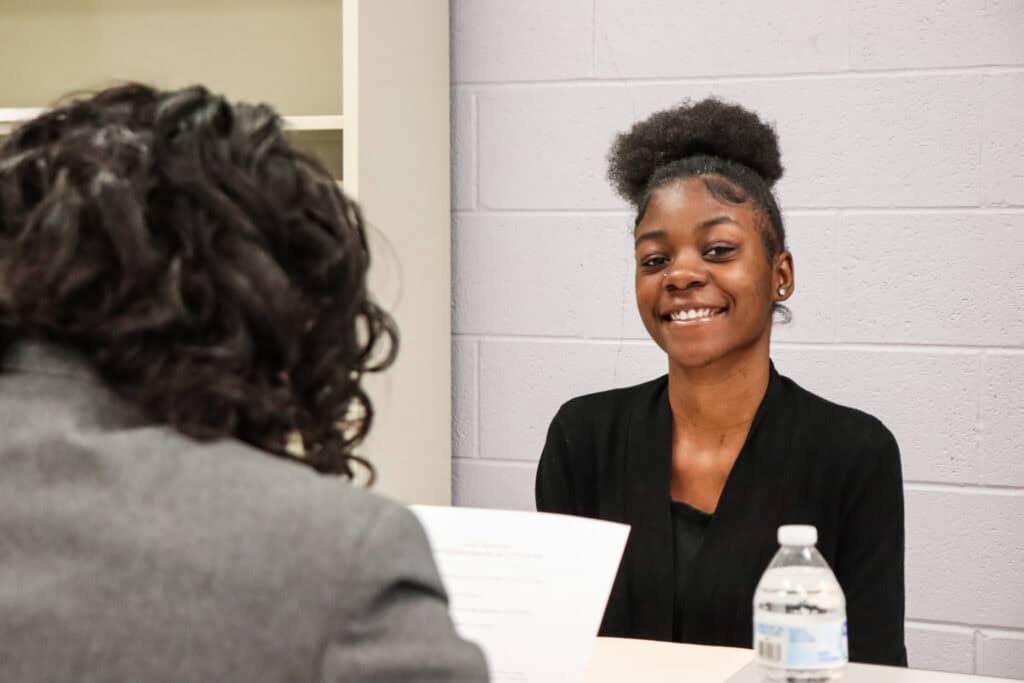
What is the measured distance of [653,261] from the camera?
1.93m

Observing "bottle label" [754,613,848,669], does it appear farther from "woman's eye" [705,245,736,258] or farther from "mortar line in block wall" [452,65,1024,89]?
"mortar line in block wall" [452,65,1024,89]

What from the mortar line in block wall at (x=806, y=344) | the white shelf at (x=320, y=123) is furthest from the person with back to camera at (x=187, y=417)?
the mortar line in block wall at (x=806, y=344)

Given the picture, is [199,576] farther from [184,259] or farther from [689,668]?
[689,668]

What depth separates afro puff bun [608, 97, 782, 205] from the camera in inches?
76.3

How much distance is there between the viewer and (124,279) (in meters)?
0.72

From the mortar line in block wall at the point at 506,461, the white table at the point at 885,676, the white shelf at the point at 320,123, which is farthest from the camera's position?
the mortar line in block wall at the point at 506,461

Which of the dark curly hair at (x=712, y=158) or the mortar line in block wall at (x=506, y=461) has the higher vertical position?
the dark curly hair at (x=712, y=158)

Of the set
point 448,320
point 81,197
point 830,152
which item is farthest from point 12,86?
point 81,197

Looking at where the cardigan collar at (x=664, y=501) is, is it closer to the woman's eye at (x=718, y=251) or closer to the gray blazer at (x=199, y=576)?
the woman's eye at (x=718, y=251)

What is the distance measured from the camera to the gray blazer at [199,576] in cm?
66

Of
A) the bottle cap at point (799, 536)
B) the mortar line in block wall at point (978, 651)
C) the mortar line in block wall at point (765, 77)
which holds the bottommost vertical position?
the mortar line in block wall at point (978, 651)

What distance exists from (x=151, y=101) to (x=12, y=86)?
1947 mm

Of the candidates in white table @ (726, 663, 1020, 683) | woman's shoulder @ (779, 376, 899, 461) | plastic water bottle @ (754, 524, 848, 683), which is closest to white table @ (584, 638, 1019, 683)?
white table @ (726, 663, 1020, 683)

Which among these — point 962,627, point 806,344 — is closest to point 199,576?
point 806,344
